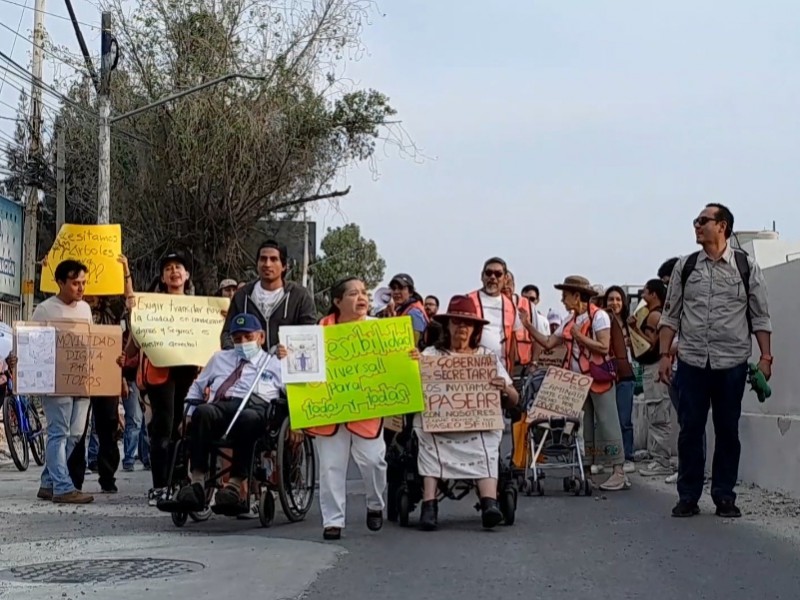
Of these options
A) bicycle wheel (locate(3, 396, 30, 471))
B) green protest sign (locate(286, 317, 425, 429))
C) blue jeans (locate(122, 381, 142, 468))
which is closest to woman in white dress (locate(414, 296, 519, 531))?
green protest sign (locate(286, 317, 425, 429))

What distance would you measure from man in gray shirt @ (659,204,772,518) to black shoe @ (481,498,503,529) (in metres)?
1.54

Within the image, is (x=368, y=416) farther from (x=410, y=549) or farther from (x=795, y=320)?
(x=795, y=320)

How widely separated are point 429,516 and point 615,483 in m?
3.24

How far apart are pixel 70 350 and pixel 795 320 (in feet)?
19.3

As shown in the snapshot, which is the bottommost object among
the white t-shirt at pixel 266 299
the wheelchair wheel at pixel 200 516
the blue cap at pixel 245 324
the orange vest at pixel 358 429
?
the wheelchair wheel at pixel 200 516

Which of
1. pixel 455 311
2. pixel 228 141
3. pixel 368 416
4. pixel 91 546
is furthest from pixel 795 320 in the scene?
pixel 228 141

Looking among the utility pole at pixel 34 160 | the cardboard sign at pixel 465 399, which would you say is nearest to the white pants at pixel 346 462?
the cardboard sign at pixel 465 399

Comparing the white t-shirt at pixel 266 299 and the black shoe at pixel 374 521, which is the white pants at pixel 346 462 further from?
the white t-shirt at pixel 266 299

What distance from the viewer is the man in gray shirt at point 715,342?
9.00 metres

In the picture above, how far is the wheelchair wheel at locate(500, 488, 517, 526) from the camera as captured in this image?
8641 millimetres

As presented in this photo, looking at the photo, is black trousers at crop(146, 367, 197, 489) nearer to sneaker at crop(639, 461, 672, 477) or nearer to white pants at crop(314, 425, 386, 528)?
white pants at crop(314, 425, 386, 528)

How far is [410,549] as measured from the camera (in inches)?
298

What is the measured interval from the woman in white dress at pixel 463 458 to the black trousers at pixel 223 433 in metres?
1.10

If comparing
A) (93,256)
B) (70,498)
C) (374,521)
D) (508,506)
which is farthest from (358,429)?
(93,256)
